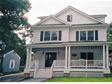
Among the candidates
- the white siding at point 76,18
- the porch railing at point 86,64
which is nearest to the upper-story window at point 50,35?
the white siding at point 76,18

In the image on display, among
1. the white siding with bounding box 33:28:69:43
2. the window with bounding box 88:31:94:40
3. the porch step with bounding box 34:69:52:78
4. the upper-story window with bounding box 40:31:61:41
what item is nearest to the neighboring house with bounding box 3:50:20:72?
the white siding with bounding box 33:28:69:43

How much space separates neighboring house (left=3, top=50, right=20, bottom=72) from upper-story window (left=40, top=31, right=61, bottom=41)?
27.0 feet

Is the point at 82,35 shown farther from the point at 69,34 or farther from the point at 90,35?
the point at 69,34

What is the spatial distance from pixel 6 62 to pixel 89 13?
1277 cm

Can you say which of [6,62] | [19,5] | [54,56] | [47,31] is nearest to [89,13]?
[47,31]

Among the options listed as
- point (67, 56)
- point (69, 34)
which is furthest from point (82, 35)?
point (67, 56)

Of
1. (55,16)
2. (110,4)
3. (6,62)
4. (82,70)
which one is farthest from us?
(6,62)

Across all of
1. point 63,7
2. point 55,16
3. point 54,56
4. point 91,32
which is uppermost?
point 63,7

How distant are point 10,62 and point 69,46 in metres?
11.9

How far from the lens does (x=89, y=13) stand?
51.4ft

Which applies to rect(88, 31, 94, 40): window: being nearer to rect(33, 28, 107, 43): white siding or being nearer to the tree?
rect(33, 28, 107, 43): white siding

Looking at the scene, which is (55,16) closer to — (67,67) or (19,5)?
(19,5)

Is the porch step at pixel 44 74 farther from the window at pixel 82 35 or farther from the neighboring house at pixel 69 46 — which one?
the window at pixel 82 35

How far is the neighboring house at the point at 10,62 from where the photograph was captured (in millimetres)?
20081
